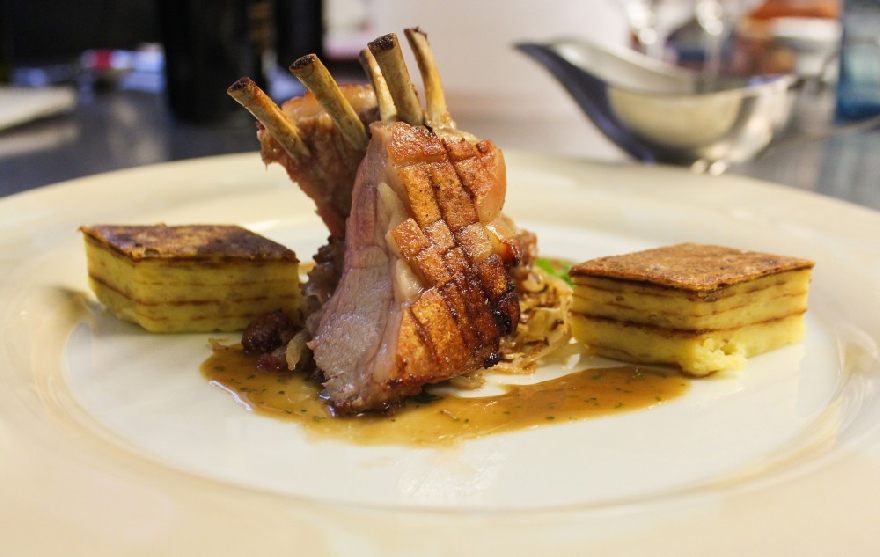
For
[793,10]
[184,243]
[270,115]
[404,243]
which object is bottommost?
[184,243]

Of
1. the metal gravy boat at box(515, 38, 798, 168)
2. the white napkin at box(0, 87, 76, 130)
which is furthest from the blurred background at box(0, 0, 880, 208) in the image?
the metal gravy boat at box(515, 38, 798, 168)

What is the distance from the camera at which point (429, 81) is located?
2.20m

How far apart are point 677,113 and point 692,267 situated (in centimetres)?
174

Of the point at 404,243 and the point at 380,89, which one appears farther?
the point at 380,89

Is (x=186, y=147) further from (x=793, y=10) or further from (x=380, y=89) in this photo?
(x=793, y=10)

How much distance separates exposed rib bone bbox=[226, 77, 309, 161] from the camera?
2033 mm

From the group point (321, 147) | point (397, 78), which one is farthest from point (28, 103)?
point (397, 78)

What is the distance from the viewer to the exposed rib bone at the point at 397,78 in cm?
196

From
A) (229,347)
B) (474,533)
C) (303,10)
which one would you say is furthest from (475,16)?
(474,533)

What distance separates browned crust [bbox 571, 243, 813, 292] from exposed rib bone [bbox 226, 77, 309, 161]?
83cm

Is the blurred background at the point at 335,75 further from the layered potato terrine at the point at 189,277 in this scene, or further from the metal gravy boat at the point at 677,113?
the layered potato terrine at the point at 189,277

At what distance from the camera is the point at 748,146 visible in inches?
156

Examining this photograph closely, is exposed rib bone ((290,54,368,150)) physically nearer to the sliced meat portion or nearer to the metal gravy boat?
the sliced meat portion

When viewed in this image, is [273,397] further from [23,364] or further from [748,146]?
[748,146]
